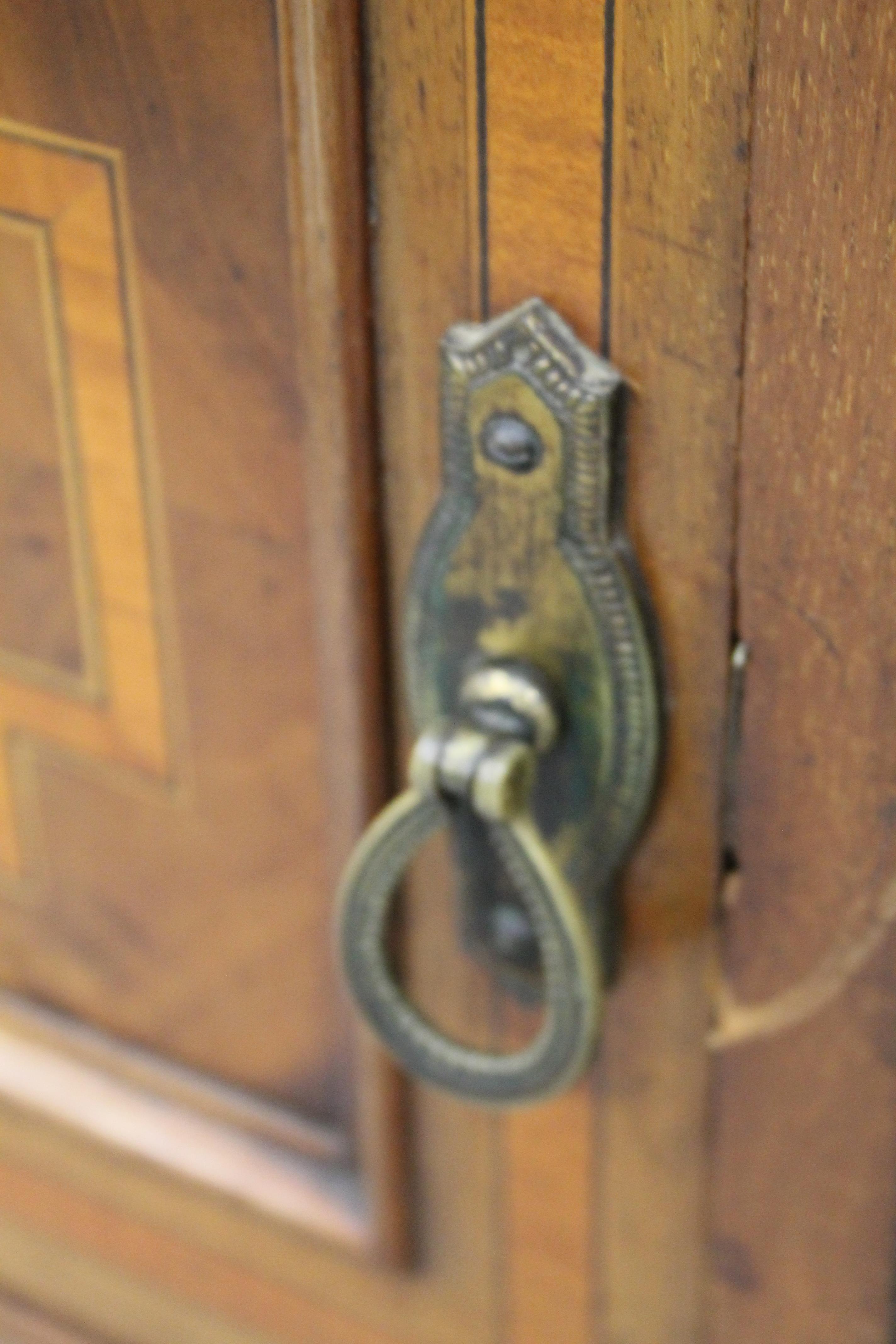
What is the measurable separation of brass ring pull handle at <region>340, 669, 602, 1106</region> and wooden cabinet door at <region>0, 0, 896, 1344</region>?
0.17 feet

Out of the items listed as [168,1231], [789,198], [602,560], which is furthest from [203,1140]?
[789,198]

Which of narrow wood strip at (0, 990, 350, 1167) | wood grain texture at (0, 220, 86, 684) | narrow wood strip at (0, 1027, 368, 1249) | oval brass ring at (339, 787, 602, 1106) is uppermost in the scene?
wood grain texture at (0, 220, 86, 684)

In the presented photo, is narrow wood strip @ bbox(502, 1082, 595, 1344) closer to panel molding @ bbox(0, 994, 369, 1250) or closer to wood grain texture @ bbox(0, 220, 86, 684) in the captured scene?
panel molding @ bbox(0, 994, 369, 1250)

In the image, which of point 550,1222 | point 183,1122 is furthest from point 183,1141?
point 550,1222

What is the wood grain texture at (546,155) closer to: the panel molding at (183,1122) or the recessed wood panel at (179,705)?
the recessed wood panel at (179,705)

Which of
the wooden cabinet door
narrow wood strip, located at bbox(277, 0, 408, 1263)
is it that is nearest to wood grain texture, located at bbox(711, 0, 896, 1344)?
the wooden cabinet door

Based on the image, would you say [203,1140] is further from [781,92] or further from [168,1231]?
[781,92]

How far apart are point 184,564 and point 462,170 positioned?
166mm

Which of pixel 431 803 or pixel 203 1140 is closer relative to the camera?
pixel 431 803

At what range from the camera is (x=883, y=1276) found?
1.99 ft

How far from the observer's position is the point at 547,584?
1.74 ft

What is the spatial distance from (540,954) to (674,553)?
0.14m

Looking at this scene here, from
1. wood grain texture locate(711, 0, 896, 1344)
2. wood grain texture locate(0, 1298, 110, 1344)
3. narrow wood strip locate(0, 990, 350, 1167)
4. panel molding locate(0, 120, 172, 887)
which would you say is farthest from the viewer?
wood grain texture locate(0, 1298, 110, 1344)

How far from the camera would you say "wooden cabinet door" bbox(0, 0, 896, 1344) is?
47 centimetres
